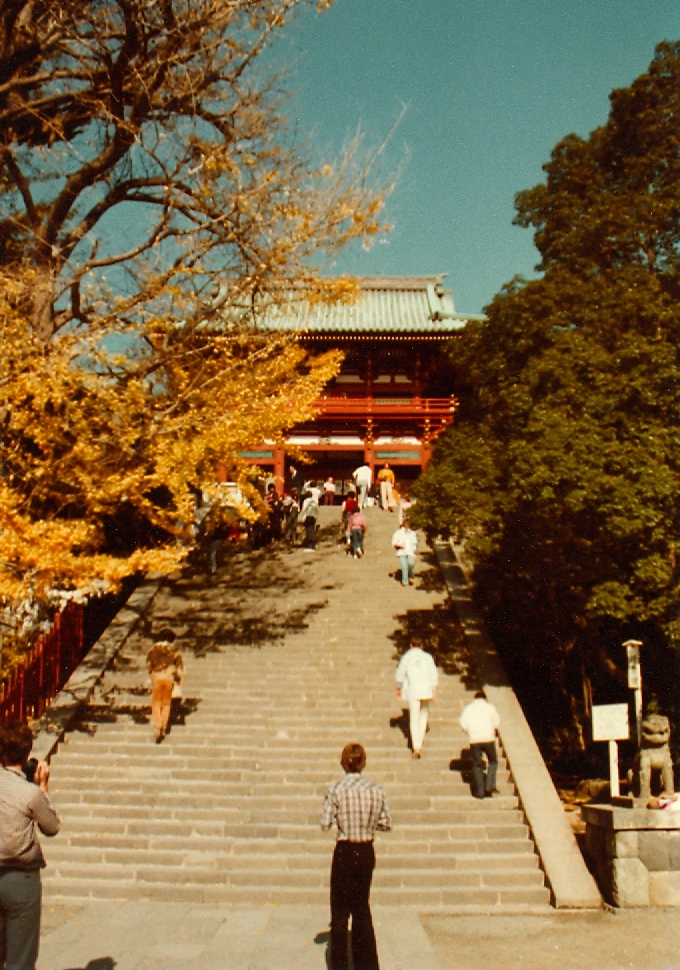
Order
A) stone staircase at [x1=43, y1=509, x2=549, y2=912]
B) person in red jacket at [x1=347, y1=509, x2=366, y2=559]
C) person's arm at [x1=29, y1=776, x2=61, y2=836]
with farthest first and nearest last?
person in red jacket at [x1=347, y1=509, x2=366, y2=559]
stone staircase at [x1=43, y1=509, x2=549, y2=912]
person's arm at [x1=29, y1=776, x2=61, y2=836]

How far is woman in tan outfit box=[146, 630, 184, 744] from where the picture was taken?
911 cm

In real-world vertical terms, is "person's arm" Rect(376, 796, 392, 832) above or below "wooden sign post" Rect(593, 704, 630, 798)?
below

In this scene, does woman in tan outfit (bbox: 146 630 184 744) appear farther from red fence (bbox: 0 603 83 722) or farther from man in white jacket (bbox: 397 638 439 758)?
man in white jacket (bbox: 397 638 439 758)

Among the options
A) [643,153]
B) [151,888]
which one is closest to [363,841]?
[151,888]

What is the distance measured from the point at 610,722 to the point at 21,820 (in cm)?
564

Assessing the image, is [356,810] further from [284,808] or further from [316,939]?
[284,808]

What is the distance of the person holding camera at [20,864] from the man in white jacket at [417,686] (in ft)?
18.4

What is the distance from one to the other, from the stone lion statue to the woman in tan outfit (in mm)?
5095

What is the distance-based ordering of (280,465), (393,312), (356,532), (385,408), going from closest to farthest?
(356,532)
(280,465)
(385,408)
(393,312)

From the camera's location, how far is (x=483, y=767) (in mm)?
8195

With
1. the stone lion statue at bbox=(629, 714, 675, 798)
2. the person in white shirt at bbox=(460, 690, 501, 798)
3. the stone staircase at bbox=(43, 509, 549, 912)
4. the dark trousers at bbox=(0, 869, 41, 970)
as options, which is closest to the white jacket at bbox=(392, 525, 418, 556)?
the stone staircase at bbox=(43, 509, 549, 912)

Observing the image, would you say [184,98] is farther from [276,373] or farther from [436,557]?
[436,557]

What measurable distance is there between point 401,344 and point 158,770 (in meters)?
18.4

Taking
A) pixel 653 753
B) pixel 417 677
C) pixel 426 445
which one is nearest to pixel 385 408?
pixel 426 445
